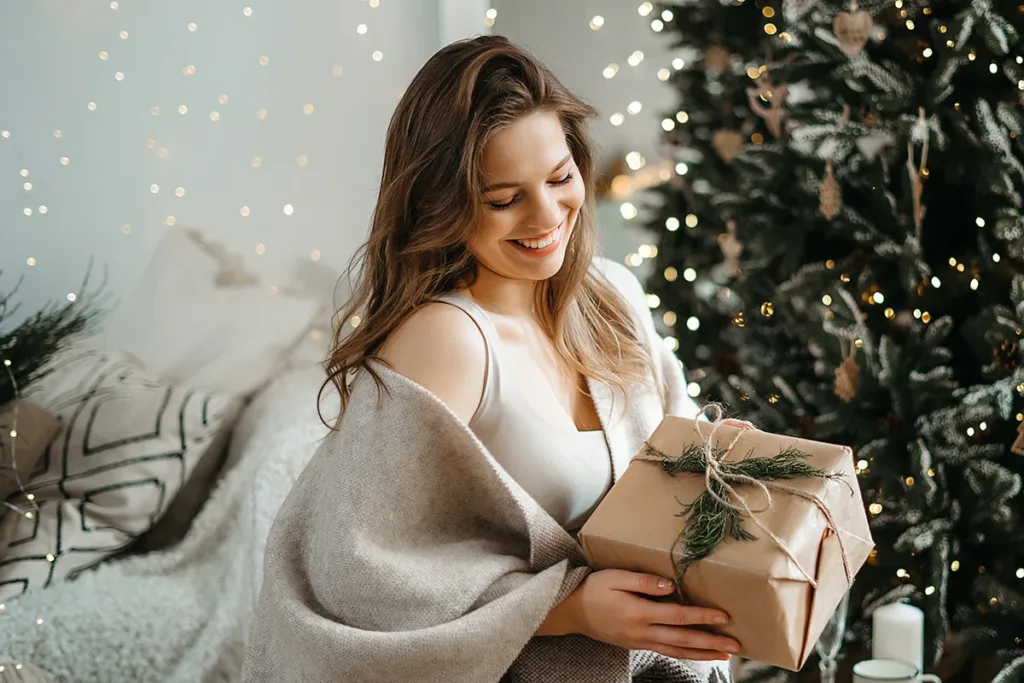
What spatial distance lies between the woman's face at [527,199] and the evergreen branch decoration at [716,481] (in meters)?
0.28

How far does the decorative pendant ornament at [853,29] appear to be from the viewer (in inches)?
79.4

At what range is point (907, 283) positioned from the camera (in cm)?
198

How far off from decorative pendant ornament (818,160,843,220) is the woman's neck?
110cm

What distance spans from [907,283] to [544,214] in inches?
45.0

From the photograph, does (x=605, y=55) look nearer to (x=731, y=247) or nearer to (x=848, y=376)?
(x=731, y=247)

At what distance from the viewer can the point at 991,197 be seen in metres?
1.94

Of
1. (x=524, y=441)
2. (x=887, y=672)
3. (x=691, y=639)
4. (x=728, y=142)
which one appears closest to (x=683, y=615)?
(x=691, y=639)

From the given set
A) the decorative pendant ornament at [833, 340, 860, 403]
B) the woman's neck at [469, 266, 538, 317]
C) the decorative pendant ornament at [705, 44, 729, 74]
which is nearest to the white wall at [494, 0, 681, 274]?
the decorative pendant ornament at [705, 44, 729, 74]

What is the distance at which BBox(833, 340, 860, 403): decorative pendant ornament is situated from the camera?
81.2 inches

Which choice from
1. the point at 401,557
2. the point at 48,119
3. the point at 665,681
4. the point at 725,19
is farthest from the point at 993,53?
the point at 48,119

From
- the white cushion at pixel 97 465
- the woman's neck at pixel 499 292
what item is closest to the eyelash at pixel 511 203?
the woman's neck at pixel 499 292

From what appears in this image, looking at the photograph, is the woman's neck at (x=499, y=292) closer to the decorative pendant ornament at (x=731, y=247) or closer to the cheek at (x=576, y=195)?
the cheek at (x=576, y=195)

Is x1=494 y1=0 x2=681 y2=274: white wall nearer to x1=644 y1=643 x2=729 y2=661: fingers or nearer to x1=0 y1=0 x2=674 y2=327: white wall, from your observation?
x1=0 y1=0 x2=674 y2=327: white wall

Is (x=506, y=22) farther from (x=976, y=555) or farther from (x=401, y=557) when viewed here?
(x=401, y=557)
